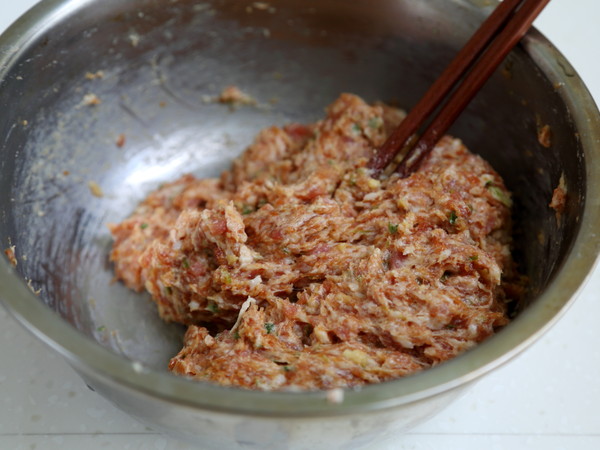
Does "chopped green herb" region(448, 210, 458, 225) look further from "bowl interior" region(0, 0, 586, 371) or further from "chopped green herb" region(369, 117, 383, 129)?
"chopped green herb" region(369, 117, 383, 129)

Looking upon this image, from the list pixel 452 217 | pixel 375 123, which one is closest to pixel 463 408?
pixel 452 217

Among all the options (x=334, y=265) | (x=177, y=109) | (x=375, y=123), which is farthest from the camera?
(x=177, y=109)

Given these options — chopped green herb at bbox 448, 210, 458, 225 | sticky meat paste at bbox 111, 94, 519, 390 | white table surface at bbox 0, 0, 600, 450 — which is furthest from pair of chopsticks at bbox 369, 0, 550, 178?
white table surface at bbox 0, 0, 600, 450

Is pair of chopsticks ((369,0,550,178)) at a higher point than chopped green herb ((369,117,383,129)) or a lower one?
higher

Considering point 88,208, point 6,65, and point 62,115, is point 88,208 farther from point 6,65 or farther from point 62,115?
point 6,65

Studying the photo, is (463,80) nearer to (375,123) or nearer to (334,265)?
(375,123)

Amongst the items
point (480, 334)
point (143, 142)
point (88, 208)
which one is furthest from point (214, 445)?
point (143, 142)
